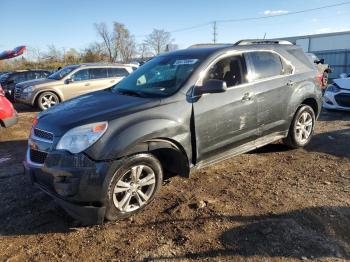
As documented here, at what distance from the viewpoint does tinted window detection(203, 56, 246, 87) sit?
187 inches

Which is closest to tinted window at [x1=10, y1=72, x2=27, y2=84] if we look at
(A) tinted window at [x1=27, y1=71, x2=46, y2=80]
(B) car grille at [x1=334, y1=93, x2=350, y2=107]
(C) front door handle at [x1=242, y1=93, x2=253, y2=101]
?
(A) tinted window at [x1=27, y1=71, x2=46, y2=80]

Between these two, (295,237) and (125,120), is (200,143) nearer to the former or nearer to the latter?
(125,120)

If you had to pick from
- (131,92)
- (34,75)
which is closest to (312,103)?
(131,92)

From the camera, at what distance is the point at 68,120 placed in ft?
12.6

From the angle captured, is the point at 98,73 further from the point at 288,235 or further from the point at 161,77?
the point at 288,235

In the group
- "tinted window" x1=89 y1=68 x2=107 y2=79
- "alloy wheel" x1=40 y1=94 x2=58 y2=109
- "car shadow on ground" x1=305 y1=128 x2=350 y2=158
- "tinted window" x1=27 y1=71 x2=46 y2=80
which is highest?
"tinted window" x1=89 y1=68 x2=107 y2=79

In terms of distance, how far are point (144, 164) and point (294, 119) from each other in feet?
10.3

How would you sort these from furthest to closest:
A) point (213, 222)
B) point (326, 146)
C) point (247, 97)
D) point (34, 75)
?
point (34, 75)
point (326, 146)
point (247, 97)
point (213, 222)

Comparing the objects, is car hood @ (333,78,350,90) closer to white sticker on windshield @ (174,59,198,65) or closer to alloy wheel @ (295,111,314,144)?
alloy wheel @ (295,111,314,144)

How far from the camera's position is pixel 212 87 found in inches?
169

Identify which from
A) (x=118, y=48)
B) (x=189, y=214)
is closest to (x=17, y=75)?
(x=189, y=214)

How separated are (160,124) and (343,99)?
7.49 meters

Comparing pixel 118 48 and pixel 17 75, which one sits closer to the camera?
pixel 17 75

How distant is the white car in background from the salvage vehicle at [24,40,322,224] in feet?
14.3
